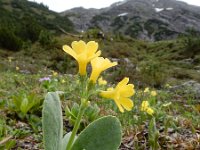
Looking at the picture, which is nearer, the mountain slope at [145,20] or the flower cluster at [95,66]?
the flower cluster at [95,66]

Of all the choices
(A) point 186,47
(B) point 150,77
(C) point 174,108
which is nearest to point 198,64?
(A) point 186,47

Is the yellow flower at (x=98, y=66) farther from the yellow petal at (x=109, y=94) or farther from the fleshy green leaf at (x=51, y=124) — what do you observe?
the fleshy green leaf at (x=51, y=124)

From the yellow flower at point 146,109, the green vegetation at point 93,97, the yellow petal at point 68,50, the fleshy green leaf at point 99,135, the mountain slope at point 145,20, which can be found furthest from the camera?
the mountain slope at point 145,20

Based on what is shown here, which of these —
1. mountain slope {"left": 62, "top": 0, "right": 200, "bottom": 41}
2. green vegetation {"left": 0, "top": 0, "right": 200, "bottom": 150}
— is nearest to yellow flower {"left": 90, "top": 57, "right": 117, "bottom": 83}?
green vegetation {"left": 0, "top": 0, "right": 200, "bottom": 150}

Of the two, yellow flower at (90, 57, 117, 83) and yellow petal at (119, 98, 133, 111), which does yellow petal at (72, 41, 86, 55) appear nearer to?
yellow flower at (90, 57, 117, 83)

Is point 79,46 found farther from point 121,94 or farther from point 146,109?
point 146,109

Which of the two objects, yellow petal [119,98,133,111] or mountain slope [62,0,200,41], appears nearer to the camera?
yellow petal [119,98,133,111]

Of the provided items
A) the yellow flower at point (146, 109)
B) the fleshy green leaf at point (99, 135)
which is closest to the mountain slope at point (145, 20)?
the yellow flower at point (146, 109)

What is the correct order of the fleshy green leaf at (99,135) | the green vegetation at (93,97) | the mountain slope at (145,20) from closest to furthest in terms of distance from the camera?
the fleshy green leaf at (99,135)
the green vegetation at (93,97)
the mountain slope at (145,20)
